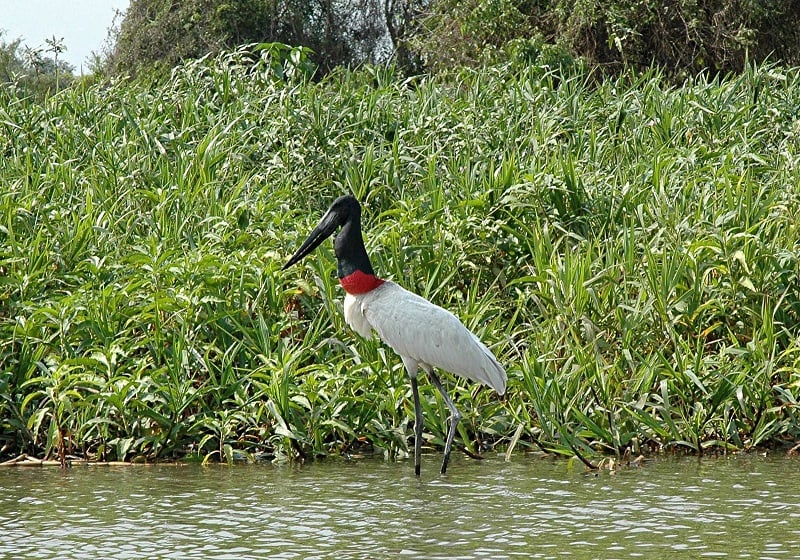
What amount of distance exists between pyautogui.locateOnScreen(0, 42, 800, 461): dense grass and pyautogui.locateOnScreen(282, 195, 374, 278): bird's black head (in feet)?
1.74

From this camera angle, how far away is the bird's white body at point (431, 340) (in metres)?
5.73

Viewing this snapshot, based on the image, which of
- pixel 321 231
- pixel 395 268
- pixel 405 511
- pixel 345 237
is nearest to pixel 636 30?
pixel 395 268

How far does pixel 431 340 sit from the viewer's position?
5734 mm

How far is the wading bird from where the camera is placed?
5734mm

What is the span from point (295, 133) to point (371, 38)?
1429 cm

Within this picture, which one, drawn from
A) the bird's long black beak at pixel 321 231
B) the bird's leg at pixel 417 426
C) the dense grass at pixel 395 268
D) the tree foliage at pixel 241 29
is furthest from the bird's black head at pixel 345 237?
the tree foliage at pixel 241 29

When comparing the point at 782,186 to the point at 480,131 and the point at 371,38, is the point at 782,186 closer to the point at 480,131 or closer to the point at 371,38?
A: the point at 480,131

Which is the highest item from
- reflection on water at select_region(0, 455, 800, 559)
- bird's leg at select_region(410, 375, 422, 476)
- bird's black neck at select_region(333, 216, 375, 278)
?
bird's black neck at select_region(333, 216, 375, 278)

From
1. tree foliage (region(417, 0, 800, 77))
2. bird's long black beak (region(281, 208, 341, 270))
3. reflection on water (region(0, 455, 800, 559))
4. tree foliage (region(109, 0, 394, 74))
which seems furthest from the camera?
tree foliage (region(109, 0, 394, 74))

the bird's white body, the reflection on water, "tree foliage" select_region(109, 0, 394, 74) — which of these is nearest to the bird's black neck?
the bird's white body

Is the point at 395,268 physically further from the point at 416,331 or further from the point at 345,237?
the point at 416,331

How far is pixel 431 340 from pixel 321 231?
3.38 ft

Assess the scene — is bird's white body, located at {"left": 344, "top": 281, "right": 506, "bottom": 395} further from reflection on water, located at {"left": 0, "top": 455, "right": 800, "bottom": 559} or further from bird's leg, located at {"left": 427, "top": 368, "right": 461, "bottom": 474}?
reflection on water, located at {"left": 0, "top": 455, "right": 800, "bottom": 559}

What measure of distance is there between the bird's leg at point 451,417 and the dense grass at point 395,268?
0.24 meters
